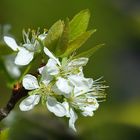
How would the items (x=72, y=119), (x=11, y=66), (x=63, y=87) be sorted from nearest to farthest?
(x=63, y=87) < (x=72, y=119) < (x=11, y=66)

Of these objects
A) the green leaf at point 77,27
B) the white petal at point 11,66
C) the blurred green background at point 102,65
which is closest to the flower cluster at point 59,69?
the green leaf at point 77,27

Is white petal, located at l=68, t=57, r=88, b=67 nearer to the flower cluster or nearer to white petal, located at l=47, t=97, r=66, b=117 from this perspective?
the flower cluster

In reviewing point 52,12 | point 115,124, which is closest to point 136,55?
point 52,12

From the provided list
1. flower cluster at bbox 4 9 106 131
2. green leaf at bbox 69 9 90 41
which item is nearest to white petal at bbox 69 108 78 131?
flower cluster at bbox 4 9 106 131

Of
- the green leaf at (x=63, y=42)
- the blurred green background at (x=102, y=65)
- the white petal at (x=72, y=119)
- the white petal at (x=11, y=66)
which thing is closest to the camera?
the green leaf at (x=63, y=42)

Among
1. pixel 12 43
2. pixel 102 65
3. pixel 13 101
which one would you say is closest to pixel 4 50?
pixel 12 43

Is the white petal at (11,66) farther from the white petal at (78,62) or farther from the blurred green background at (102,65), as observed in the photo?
the blurred green background at (102,65)

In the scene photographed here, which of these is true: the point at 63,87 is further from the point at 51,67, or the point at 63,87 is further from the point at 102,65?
the point at 102,65
